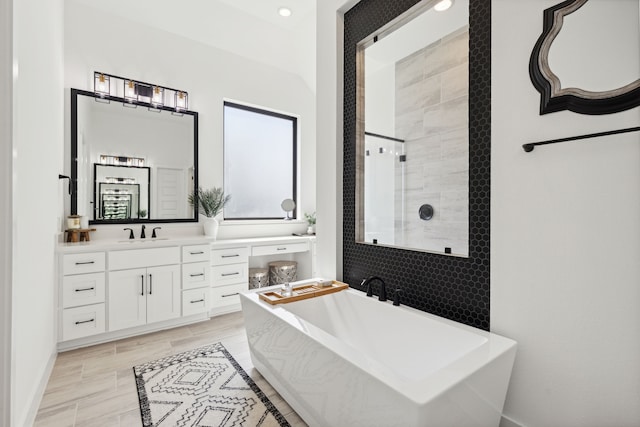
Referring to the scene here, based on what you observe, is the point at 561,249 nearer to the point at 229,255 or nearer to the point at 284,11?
the point at 229,255

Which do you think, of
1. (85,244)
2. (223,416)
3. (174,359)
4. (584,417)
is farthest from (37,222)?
(584,417)

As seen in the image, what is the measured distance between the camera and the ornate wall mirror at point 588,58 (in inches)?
44.7

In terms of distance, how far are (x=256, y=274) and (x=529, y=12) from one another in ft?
10.8

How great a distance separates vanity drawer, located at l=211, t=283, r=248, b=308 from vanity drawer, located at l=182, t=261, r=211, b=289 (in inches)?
6.9

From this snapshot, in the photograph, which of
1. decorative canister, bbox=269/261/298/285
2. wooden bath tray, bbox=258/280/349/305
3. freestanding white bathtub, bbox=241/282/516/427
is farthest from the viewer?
decorative canister, bbox=269/261/298/285

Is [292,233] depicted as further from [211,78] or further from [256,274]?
[211,78]

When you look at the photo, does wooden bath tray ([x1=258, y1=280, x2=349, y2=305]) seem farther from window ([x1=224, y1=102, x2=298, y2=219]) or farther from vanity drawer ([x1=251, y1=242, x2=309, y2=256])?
window ([x1=224, y1=102, x2=298, y2=219])

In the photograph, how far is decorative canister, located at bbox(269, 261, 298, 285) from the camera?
3826 mm

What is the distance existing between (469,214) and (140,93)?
10.8 ft

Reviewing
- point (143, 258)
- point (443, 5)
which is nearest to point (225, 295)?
point (143, 258)

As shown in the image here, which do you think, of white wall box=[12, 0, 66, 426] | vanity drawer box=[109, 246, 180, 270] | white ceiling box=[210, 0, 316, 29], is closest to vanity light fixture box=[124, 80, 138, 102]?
white wall box=[12, 0, 66, 426]

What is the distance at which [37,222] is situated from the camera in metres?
1.85

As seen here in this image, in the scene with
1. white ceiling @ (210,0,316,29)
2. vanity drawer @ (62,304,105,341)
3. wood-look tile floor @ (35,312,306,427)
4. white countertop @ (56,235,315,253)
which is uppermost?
white ceiling @ (210,0,316,29)

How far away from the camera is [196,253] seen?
10.1 ft
